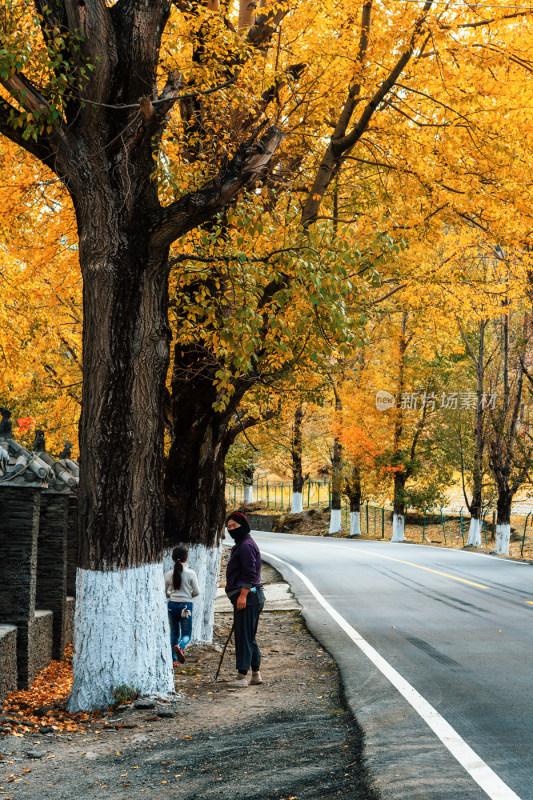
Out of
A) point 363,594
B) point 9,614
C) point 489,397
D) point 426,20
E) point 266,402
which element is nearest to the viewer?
point 9,614

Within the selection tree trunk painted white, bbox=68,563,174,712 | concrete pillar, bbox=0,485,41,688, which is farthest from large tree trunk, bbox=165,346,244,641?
tree trunk painted white, bbox=68,563,174,712

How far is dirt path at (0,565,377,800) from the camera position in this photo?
5.12 metres

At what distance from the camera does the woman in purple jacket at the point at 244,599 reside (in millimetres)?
8758

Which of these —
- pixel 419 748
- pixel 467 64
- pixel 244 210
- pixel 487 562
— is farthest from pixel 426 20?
pixel 487 562

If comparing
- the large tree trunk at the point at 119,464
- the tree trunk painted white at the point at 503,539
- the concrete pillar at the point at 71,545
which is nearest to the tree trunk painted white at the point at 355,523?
the tree trunk painted white at the point at 503,539

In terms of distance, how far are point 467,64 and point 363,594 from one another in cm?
998

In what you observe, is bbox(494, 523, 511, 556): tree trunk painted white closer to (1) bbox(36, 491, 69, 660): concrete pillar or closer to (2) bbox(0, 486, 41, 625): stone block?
(1) bbox(36, 491, 69, 660): concrete pillar

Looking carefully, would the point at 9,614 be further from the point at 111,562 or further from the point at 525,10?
the point at 525,10

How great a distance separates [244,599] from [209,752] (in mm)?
2901

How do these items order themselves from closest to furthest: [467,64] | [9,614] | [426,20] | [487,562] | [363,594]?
[9,614], [426,20], [467,64], [363,594], [487,562]

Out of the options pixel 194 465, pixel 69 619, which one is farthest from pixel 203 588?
pixel 69 619

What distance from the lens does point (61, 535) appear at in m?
10.7

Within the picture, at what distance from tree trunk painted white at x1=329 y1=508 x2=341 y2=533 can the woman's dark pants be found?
34128 millimetres

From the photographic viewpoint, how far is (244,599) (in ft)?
28.9
